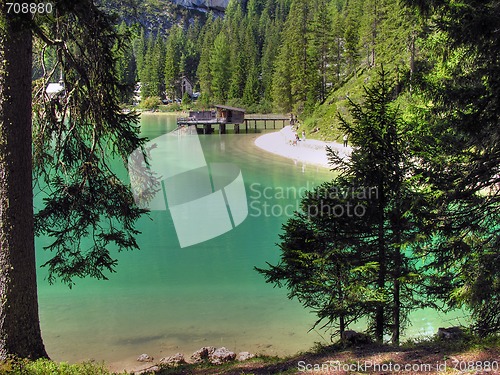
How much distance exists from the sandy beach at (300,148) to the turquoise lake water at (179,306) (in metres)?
17.5

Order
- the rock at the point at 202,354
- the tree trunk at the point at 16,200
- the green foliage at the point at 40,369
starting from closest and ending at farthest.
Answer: the green foliage at the point at 40,369 < the tree trunk at the point at 16,200 < the rock at the point at 202,354

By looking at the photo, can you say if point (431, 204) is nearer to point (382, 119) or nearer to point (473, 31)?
point (382, 119)

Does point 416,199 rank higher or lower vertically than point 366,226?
higher

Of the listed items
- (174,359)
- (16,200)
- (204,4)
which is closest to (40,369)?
(16,200)

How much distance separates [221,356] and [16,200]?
566 centimetres

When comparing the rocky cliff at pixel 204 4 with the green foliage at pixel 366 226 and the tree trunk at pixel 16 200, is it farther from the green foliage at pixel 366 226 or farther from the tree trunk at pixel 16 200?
the tree trunk at pixel 16 200

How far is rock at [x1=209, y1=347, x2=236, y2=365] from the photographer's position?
29.6ft

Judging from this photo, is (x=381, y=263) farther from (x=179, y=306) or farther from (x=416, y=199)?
(x=179, y=306)

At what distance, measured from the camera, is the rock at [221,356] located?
9016mm

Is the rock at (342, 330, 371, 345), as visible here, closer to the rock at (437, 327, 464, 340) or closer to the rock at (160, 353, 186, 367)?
the rock at (437, 327, 464, 340)

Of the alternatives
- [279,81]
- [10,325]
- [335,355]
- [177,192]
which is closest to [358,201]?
[335,355]

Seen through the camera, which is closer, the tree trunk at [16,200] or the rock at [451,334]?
the tree trunk at [16,200]

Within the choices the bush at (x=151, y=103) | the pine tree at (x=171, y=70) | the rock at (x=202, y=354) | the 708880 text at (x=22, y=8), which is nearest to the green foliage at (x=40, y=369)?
the 708880 text at (x=22, y=8)

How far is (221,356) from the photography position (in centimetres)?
918
